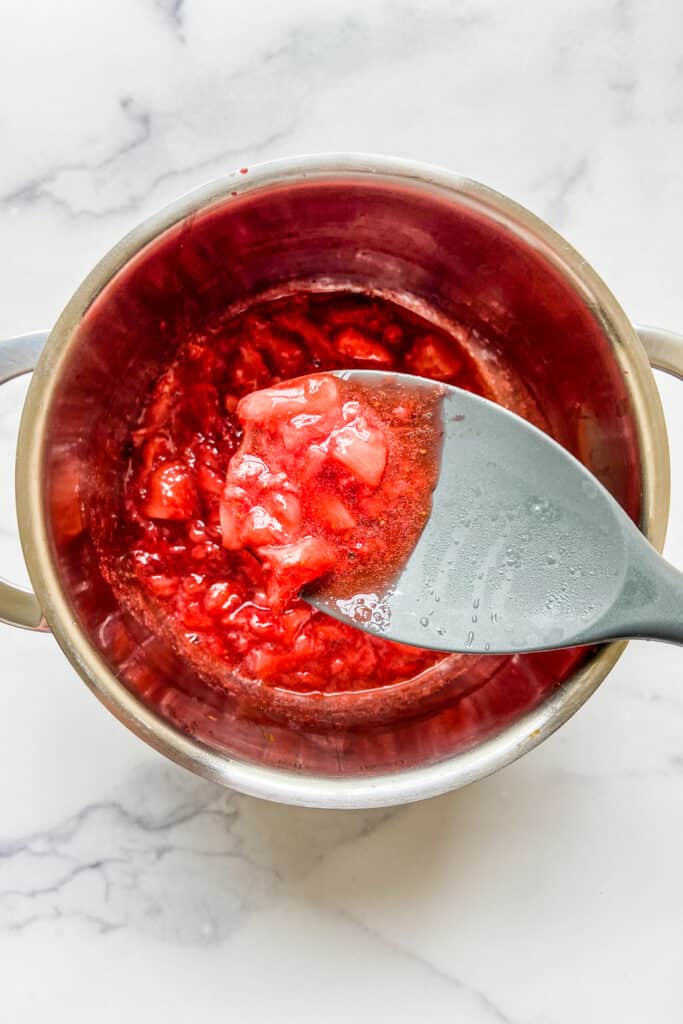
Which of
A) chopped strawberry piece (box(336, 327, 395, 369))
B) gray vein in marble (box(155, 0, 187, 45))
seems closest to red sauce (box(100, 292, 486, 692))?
chopped strawberry piece (box(336, 327, 395, 369))

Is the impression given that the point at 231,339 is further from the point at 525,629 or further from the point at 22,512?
the point at 525,629

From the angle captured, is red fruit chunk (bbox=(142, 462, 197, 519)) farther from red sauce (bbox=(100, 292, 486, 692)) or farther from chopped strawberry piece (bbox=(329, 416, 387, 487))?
chopped strawberry piece (bbox=(329, 416, 387, 487))

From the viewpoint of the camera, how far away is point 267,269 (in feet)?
3.82

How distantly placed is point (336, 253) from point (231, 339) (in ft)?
0.54

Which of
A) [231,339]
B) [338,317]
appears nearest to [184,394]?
[231,339]

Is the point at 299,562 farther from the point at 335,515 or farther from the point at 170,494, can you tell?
the point at 170,494

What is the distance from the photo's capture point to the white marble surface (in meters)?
1.21

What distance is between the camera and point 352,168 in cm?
96

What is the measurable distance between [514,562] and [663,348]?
0.25 metres

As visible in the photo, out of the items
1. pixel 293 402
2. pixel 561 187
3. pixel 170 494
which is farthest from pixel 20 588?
pixel 561 187

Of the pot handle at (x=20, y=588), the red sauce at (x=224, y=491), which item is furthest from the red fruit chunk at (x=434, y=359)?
the pot handle at (x=20, y=588)

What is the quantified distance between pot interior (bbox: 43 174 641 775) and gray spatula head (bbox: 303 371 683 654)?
0.06 m

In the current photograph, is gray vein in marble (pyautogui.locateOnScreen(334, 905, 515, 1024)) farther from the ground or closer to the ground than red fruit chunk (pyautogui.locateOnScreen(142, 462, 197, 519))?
closer to the ground

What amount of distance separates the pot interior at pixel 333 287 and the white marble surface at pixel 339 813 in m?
0.16
